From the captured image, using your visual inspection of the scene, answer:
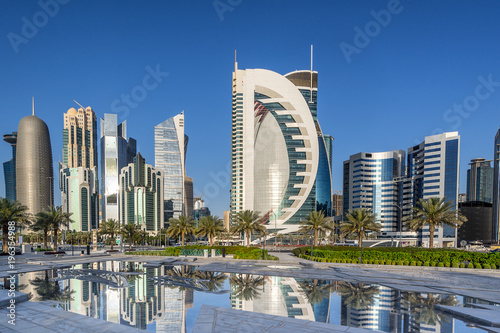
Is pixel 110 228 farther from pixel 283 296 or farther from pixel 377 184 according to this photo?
pixel 377 184

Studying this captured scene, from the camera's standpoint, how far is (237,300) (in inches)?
656

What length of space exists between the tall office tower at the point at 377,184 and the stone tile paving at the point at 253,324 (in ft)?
461

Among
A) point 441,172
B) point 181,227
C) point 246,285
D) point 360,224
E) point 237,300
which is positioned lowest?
point 181,227

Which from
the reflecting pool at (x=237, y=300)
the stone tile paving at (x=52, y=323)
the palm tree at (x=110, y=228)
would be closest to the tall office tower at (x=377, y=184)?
the palm tree at (x=110, y=228)

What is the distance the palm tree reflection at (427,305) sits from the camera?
44.7 feet

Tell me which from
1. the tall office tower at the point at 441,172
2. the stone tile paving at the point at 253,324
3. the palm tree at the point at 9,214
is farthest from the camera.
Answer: the tall office tower at the point at 441,172

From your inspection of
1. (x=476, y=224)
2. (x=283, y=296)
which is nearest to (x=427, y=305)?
(x=283, y=296)

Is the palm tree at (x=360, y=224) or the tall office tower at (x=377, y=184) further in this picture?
the tall office tower at (x=377, y=184)

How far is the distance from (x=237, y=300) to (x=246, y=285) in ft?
14.8

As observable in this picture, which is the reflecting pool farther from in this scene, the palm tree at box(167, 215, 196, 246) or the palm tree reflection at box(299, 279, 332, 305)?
the palm tree at box(167, 215, 196, 246)

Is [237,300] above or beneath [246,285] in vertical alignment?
above

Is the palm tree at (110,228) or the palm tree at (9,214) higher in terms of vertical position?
the palm tree at (9,214)

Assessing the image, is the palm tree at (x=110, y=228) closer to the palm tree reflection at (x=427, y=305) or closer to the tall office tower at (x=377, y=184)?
the palm tree reflection at (x=427, y=305)

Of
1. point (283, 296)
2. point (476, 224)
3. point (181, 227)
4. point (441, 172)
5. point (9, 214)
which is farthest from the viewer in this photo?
point (476, 224)
